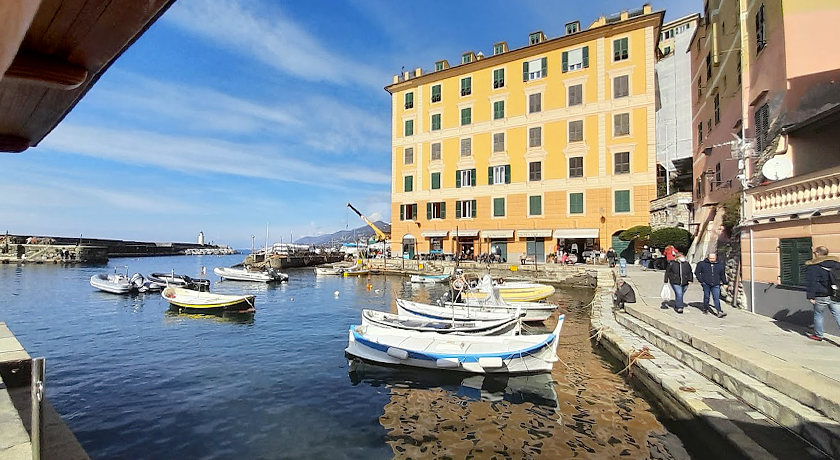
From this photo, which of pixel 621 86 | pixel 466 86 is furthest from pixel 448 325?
pixel 466 86

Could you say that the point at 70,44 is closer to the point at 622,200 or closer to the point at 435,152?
the point at 622,200

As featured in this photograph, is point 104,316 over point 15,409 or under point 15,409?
under

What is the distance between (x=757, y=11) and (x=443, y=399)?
52.8 ft

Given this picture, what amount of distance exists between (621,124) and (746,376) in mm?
32196

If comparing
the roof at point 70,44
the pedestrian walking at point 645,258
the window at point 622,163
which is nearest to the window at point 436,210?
the window at point 622,163

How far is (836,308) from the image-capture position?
8.56m

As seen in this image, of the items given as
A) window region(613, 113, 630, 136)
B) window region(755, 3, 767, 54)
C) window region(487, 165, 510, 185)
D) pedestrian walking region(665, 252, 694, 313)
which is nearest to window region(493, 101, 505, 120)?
window region(487, 165, 510, 185)

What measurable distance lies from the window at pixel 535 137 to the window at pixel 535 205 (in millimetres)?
4793

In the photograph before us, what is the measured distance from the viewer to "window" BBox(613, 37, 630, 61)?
117 ft

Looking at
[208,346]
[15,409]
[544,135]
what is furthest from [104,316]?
[544,135]

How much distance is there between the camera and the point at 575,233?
120ft

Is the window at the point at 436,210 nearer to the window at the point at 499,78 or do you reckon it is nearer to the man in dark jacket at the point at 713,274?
the window at the point at 499,78

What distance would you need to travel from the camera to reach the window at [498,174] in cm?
4028

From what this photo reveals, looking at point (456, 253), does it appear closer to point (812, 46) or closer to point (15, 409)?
point (812, 46)
